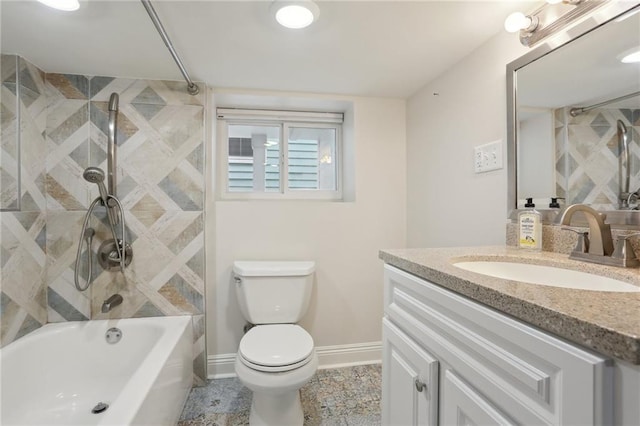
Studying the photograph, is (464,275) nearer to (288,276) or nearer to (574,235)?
(574,235)

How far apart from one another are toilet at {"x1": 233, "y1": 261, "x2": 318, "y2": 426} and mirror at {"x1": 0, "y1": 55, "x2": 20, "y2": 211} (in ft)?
3.80

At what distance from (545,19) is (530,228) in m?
0.78

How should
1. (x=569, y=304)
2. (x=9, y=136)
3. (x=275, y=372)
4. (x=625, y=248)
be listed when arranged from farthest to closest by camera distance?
(x=9, y=136), (x=275, y=372), (x=625, y=248), (x=569, y=304)

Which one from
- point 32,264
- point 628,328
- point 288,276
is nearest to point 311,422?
point 288,276

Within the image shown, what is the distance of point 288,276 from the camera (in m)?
1.77

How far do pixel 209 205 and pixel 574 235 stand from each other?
1.83m

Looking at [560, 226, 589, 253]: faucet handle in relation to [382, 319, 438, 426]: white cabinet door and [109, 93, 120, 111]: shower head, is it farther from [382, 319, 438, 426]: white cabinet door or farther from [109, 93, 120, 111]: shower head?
[109, 93, 120, 111]: shower head

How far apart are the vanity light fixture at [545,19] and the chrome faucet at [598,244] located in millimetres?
658

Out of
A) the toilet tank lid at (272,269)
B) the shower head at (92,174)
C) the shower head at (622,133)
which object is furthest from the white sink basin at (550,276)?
the shower head at (92,174)

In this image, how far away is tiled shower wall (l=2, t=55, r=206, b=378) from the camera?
1713mm

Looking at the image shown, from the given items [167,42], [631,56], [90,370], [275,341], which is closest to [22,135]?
[167,42]

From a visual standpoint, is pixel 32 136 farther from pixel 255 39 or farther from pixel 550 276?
pixel 550 276

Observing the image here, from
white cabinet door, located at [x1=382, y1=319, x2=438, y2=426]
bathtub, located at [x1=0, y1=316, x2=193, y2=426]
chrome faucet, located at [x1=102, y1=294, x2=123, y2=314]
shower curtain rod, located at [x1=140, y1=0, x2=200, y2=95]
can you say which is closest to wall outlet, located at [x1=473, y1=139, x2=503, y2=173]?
white cabinet door, located at [x1=382, y1=319, x2=438, y2=426]

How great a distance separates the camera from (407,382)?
93cm
